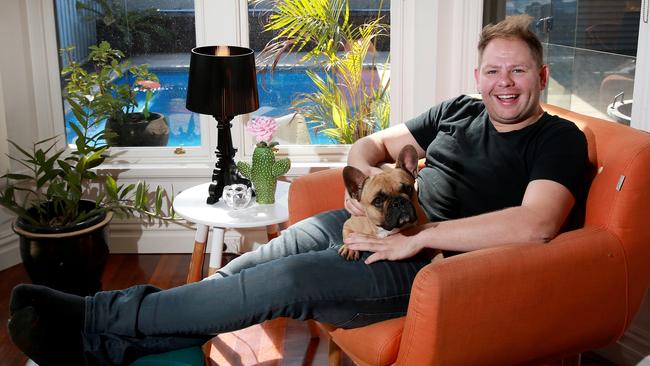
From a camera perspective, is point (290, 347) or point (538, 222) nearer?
point (538, 222)

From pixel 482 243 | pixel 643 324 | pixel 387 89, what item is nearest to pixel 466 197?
pixel 482 243

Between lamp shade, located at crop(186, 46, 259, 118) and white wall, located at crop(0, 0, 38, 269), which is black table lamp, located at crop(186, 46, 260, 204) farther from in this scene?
white wall, located at crop(0, 0, 38, 269)

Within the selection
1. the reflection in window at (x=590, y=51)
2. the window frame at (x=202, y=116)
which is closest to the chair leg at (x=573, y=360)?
the reflection in window at (x=590, y=51)

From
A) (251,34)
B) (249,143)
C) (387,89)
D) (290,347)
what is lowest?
(290,347)

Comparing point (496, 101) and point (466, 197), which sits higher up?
point (496, 101)

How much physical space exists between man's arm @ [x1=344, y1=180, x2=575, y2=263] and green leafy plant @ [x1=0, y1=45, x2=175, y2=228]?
1.50 m

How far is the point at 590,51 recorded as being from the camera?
2.75m

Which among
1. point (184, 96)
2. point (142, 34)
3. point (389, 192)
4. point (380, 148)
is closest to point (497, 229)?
point (389, 192)

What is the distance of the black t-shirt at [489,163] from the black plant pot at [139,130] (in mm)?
1580

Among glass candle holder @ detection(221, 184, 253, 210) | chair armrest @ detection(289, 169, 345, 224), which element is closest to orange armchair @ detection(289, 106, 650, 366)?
chair armrest @ detection(289, 169, 345, 224)

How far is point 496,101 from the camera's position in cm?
210

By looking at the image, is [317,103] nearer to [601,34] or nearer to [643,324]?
[601,34]

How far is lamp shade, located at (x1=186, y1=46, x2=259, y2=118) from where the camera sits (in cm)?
268

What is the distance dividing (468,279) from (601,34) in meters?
1.33
